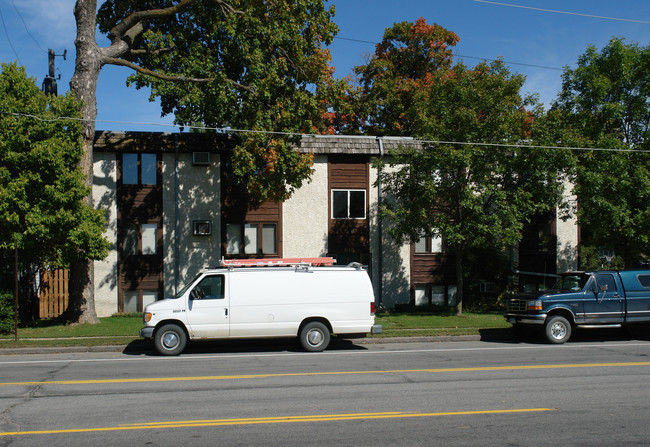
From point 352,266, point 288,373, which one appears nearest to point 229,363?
point 288,373

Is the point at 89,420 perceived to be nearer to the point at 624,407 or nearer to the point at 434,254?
the point at 624,407

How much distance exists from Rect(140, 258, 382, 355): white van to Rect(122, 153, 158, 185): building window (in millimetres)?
11635

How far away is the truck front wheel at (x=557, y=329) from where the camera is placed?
596 inches

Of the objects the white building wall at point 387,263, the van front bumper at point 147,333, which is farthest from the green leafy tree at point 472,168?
the van front bumper at point 147,333

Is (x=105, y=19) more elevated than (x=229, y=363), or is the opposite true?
(x=105, y=19)

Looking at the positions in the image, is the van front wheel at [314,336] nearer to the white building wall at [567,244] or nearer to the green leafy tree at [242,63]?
the green leafy tree at [242,63]

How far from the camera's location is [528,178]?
21.4 meters

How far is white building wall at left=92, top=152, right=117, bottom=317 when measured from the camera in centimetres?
2344

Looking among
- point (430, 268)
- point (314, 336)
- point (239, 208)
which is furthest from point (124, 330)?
point (430, 268)

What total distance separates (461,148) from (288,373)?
484 inches

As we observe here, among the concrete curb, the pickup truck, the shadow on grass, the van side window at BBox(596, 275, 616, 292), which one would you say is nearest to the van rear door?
the shadow on grass

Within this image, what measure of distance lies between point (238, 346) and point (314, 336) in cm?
235

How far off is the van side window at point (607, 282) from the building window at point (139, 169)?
57.7 feet

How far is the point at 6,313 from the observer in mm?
16172
